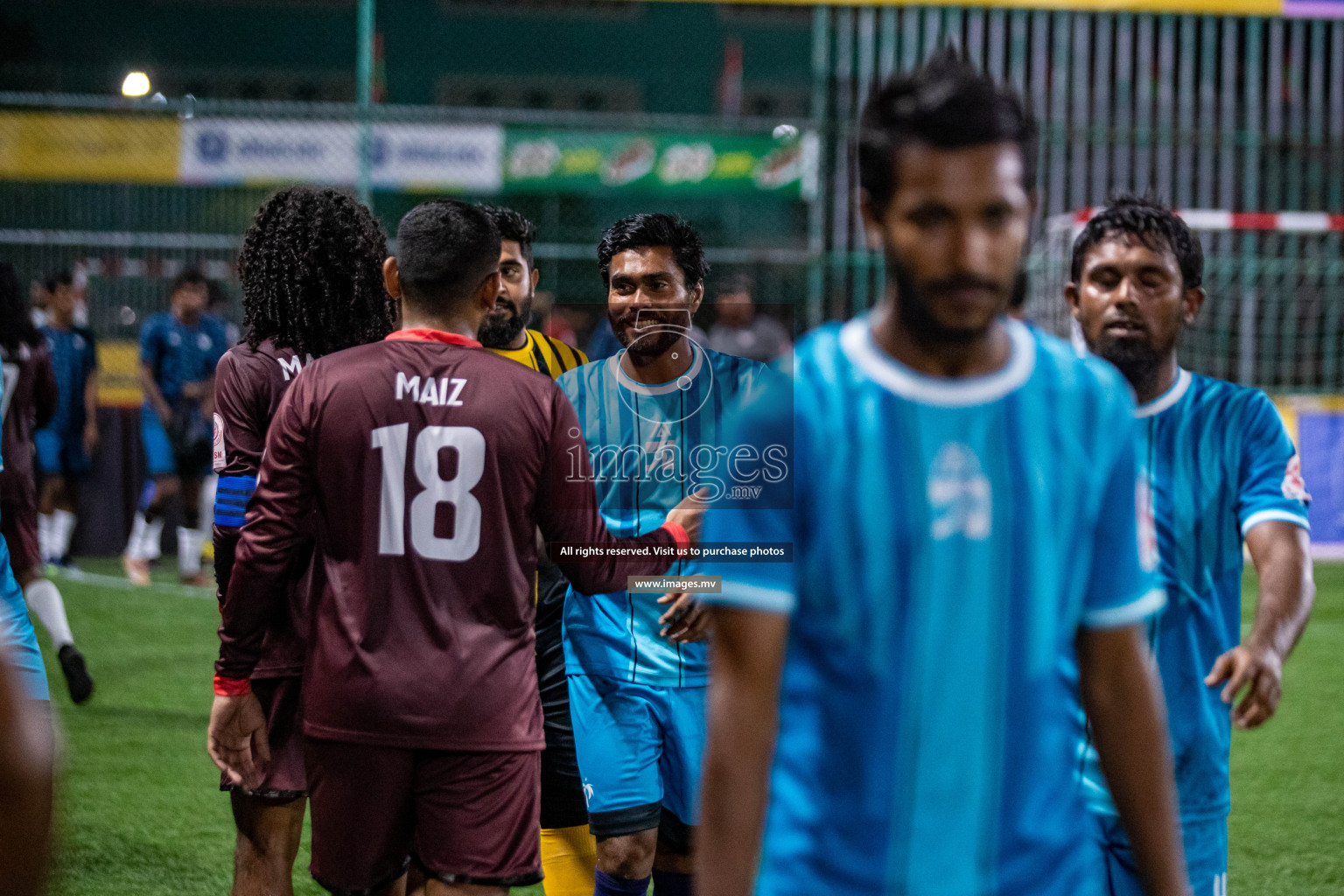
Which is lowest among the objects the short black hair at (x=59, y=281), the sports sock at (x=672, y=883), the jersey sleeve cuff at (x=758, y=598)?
the sports sock at (x=672, y=883)

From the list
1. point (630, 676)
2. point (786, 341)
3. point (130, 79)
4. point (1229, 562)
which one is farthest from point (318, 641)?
point (130, 79)

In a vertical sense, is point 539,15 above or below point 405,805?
above

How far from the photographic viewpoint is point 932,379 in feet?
5.65

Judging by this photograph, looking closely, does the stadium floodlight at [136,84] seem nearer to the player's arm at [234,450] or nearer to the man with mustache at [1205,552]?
the player's arm at [234,450]

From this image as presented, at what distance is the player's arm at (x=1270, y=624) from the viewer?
105 inches

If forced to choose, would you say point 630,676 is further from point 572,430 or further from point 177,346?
point 177,346

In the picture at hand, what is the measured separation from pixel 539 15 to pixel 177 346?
38.4 feet

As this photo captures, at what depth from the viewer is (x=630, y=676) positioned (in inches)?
153

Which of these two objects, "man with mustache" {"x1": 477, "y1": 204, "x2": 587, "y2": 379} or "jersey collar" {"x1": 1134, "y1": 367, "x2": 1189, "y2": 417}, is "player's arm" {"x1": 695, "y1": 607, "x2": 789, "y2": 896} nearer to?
"jersey collar" {"x1": 1134, "y1": 367, "x2": 1189, "y2": 417}

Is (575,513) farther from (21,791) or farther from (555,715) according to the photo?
(21,791)

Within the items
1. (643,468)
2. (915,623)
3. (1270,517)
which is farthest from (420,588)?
(1270,517)

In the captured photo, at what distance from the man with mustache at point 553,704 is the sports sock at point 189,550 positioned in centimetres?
795

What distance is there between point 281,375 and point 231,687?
2.83ft

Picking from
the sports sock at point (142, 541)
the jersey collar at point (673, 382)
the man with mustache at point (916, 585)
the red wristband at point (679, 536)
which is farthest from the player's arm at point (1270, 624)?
the sports sock at point (142, 541)
